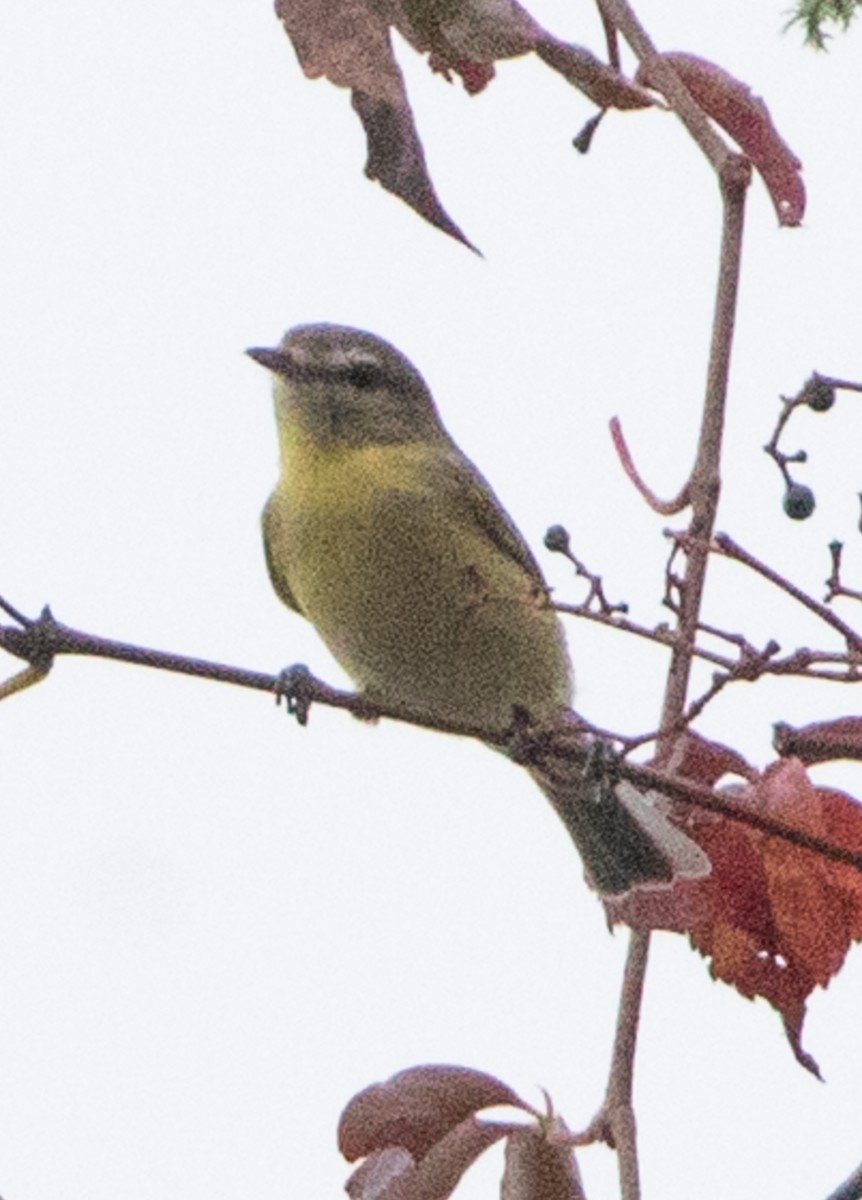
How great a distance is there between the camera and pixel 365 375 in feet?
12.1

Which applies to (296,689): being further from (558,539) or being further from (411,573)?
(411,573)

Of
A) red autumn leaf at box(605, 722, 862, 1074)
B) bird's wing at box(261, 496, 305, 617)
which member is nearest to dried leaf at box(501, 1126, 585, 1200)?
red autumn leaf at box(605, 722, 862, 1074)

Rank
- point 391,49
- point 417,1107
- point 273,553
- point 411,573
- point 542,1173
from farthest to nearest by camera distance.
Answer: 1. point 273,553
2. point 411,573
3. point 417,1107
4. point 542,1173
5. point 391,49

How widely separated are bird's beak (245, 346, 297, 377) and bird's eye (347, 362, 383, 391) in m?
0.12

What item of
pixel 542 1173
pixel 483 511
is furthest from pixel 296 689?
pixel 483 511

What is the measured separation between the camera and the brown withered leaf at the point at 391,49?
1.41m

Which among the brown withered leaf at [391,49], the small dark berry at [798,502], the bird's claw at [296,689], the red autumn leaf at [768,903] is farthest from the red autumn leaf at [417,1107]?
the brown withered leaf at [391,49]

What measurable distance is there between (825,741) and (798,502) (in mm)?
295

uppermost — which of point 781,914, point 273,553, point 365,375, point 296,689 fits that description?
point 365,375

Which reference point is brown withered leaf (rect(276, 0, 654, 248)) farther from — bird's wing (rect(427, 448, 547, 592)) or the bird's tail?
bird's wing (rect(427, 448, 547, 592))

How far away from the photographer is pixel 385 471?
342 centimetres

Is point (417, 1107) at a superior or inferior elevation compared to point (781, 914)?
inferior

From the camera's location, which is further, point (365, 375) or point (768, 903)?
point (365, 375)

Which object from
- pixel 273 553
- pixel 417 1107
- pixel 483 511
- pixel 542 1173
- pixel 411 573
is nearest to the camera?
pixel 542 1173
